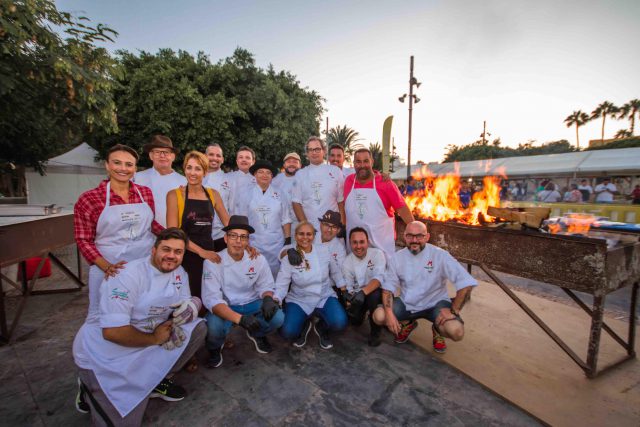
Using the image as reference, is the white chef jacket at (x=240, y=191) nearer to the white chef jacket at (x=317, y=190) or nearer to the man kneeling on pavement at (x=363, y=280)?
the white chef jacket at (x=317, y=190)

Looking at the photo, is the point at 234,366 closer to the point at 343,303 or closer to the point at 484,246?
the point at 343,303

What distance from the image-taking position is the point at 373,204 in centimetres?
404

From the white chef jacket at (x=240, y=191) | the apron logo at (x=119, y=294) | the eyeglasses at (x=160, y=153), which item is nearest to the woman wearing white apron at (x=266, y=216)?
the white chef jacket at (x=240, y=191)

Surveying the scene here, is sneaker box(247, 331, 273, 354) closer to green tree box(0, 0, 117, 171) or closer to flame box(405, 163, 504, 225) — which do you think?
flame box(405, 163, 504, 225)

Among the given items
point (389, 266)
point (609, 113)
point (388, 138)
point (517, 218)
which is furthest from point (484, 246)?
point (609, 113)

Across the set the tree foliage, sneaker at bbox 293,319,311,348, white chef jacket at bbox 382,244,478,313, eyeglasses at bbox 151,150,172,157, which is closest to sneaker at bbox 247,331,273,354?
A: sneaker at bbox 293,319,311,348

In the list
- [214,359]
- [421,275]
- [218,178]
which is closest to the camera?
[214,359]

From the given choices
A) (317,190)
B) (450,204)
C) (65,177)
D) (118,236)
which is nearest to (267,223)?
(317,190)

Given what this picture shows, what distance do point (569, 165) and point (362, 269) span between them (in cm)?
1694

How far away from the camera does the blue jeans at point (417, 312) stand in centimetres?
341

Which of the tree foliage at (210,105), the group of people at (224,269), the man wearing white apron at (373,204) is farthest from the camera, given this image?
the tree foliage at (210,105)

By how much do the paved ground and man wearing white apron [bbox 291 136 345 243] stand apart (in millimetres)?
1724

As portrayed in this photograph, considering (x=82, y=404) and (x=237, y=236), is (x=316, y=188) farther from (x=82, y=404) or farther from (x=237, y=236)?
(x=82, y=404)

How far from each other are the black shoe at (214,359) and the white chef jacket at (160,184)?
1462 mm
